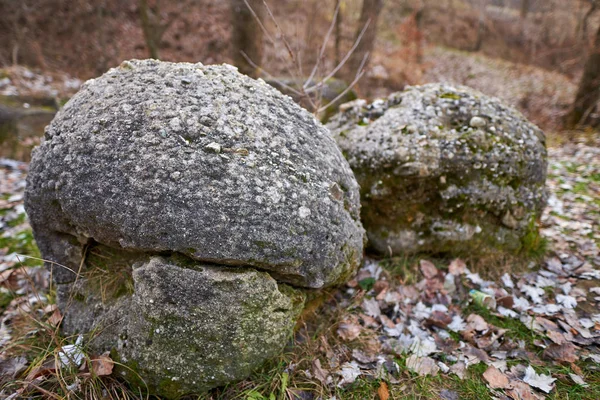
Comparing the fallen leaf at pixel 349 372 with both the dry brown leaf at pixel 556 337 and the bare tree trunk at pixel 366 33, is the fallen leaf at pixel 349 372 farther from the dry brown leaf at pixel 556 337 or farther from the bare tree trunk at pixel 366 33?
the bare tree trunk at pixel 366 33

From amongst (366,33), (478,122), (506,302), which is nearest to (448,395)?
(506,302)

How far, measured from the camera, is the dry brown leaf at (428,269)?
10.8ft

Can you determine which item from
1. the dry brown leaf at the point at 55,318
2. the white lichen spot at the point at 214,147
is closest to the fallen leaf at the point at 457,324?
the white lichen spot at the point at 214,147

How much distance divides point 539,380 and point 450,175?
1.66 metres

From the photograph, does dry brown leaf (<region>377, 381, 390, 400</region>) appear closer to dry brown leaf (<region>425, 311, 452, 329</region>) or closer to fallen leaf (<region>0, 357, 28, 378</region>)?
dry brown leaf (<region>425, 311, 452, 329</region>)

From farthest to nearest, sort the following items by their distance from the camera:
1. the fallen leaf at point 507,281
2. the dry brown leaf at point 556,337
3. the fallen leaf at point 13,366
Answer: the fallen leaf at point 507,281 → the dry brown leaf at point 556,337 → the fallen leaf at point 13,366

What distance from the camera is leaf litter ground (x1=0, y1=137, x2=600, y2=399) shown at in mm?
2270

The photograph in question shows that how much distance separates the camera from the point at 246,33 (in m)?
6.55

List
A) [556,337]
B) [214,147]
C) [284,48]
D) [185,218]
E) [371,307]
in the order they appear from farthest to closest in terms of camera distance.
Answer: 1. [284,48]
2. [371,307]
3. [556,337]
4. [214,147]
5. [185,218]

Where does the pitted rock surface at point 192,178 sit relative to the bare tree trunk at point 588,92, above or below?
above

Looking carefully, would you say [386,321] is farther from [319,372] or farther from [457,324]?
[319,372]

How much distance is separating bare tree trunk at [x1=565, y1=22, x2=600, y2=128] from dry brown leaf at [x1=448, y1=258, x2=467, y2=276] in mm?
6578

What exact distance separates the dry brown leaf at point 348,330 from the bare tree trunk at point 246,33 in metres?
4.99

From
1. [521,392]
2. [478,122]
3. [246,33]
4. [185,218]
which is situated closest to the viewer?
[185,218]
